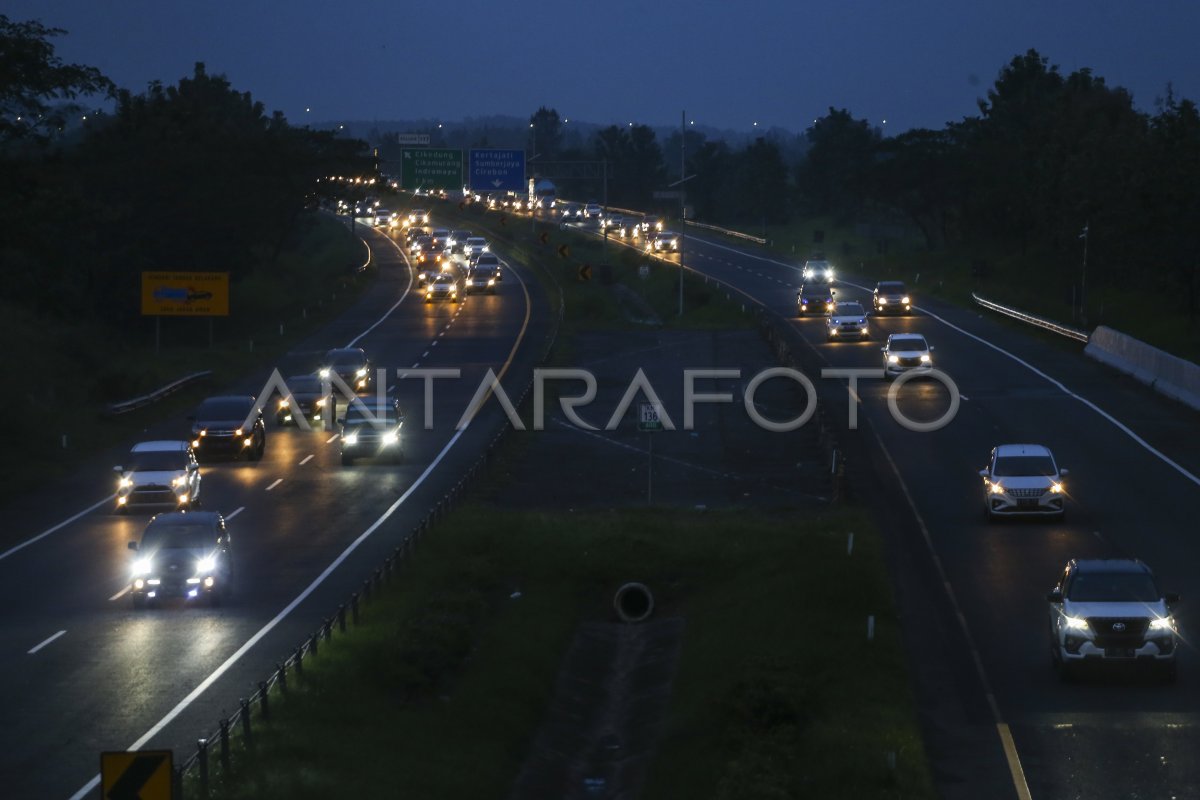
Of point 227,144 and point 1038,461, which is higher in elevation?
point 227,144

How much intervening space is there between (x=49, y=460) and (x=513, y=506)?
15.3 metres

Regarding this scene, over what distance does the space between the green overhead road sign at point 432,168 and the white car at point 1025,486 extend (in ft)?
183

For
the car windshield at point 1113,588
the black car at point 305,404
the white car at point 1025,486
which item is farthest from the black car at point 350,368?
the car windshield at point 1113,588

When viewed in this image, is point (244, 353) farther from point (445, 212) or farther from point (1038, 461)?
point (445, 212)

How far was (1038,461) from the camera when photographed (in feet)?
108

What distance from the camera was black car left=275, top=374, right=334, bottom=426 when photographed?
2035 inches

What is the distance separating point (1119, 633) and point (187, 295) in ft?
175

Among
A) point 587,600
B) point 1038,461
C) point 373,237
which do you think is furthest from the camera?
point 373,237

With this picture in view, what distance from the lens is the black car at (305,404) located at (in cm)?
5169

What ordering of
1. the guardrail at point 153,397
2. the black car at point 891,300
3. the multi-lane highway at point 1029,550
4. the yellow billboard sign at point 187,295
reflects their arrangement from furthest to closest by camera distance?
the black car at point 891,300, the yellow billboard sign at point 187,295, the guardrail at point 153,397, the multi-lane highway at point 1029,550

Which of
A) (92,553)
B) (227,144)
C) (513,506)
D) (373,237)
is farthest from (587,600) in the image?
(373,237)

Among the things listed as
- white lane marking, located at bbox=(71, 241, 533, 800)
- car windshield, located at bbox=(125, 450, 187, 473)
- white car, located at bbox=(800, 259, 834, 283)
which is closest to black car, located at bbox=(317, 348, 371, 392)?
white lane marking, located at bbox=(71, 241, 533, 800)

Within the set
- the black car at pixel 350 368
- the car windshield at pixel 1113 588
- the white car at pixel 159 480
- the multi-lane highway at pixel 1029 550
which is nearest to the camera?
the multi-lane highway at pixel 1029 550

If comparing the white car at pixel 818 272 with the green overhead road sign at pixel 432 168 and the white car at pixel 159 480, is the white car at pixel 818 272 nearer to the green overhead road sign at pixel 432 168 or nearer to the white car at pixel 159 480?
the green overhead road sign at pixel 432 168
